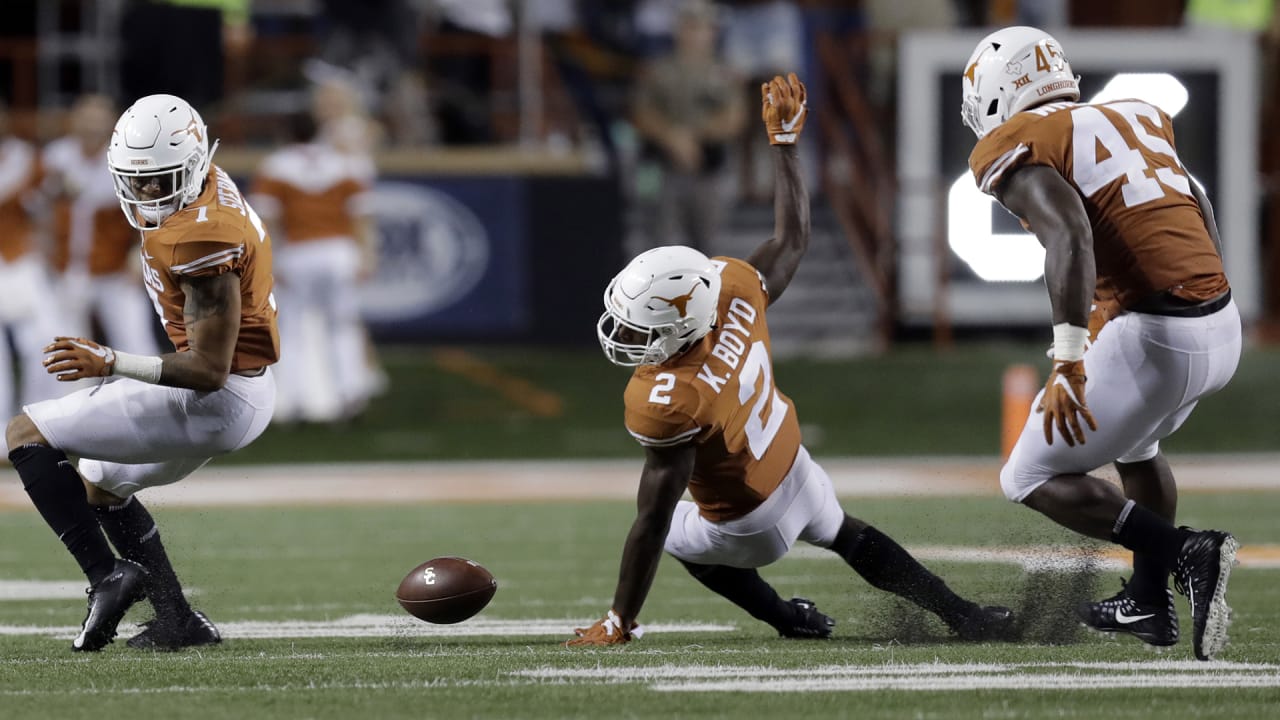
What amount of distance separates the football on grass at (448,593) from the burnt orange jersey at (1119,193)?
69.4 inches

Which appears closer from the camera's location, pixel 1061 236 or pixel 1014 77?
pixel 1061 236

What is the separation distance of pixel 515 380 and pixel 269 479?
2981mm

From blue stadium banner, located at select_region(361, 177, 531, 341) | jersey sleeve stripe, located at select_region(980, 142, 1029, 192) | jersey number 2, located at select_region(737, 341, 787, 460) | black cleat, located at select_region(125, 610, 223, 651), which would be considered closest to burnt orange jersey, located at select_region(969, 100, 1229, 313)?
jersey sleeve stripe, located at select_region(980, 142, 1029, 192)

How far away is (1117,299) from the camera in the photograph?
5.07 metres

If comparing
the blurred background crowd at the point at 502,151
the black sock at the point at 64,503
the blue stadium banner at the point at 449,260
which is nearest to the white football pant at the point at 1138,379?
the black sock at the point at 64,503

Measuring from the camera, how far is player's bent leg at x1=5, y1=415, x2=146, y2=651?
207 inches

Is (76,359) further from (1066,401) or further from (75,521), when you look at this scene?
(1066,401)

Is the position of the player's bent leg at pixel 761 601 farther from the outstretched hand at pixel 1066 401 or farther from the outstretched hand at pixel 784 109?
the outstretched hand at pixel 784 109

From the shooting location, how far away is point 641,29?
650 inches

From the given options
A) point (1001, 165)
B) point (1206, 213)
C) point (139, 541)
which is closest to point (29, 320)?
point (139, 541)

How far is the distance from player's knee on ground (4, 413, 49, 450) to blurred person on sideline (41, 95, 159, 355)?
20.3ft

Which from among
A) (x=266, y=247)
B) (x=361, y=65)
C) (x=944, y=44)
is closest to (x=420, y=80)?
(x=361, y=65)

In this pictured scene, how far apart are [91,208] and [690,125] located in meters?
3.92

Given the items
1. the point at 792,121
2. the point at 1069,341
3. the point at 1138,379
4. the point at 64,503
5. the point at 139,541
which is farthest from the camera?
the point at 792,121
